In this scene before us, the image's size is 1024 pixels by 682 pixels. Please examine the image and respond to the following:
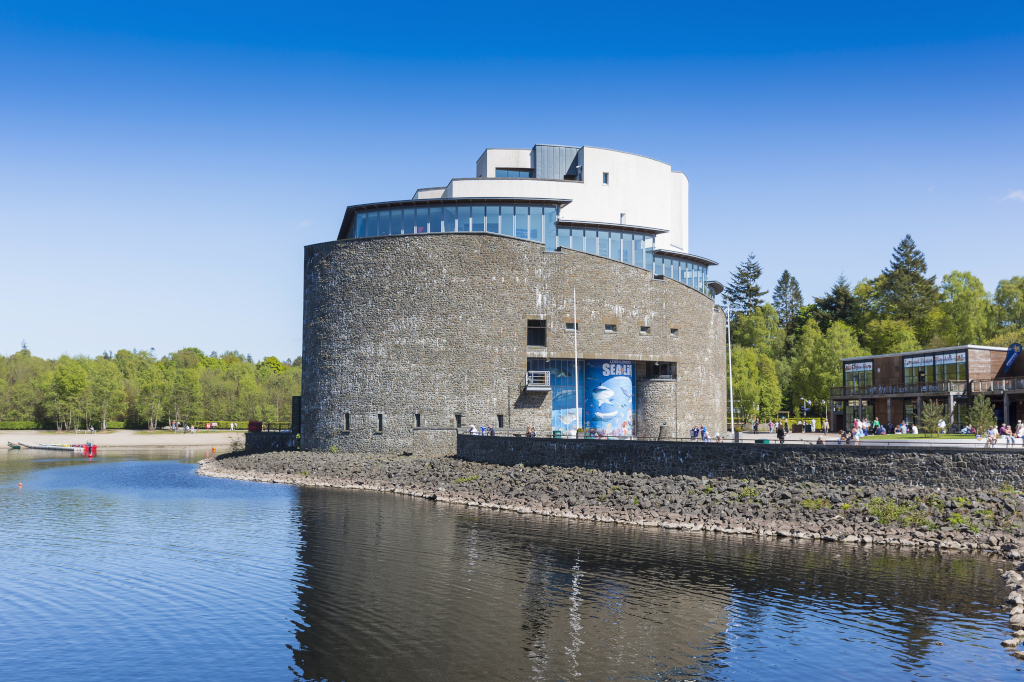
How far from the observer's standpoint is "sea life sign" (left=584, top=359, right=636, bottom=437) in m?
57.4

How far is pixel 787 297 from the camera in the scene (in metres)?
127

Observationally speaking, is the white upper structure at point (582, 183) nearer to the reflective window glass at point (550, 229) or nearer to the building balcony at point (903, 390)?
the reflective window glass at point (550, 229)

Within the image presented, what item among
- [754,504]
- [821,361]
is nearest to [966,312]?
[821,361]

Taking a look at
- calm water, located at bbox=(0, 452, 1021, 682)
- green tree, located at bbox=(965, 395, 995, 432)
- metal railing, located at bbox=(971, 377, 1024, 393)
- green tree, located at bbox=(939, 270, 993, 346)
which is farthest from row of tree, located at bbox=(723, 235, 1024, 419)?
calm water, located at bbox=(0, 452, 1021, 682)

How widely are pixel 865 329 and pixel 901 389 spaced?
41.0 m

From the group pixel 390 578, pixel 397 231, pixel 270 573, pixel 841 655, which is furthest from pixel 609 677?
pixel 397 231

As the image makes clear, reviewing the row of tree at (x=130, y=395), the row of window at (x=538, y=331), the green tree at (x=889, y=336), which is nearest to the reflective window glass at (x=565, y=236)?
the row of window at (x=538, y=331)

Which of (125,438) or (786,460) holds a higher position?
(786,460)

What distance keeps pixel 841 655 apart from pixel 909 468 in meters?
17.8

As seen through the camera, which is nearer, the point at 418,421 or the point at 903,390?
the point at 418,421

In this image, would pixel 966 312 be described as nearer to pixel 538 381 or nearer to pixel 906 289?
pixel 906 289

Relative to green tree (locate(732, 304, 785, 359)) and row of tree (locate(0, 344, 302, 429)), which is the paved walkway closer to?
row of tree (locate(0, 344, 302, 429))

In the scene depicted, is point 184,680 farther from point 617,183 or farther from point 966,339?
point 966,339

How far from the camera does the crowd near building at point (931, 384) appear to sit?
59.1 meters
